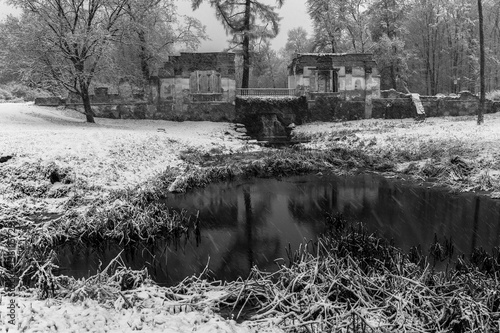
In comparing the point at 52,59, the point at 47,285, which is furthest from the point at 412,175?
the point at 52,59

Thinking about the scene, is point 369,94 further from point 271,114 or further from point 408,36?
point 408,36

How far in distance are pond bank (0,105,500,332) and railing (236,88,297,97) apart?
243 inches

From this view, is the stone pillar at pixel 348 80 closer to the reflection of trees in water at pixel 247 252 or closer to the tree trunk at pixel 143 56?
the tree trunk at pixel 143 56

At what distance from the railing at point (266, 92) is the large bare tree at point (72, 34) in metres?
10.4

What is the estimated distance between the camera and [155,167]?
15133mm

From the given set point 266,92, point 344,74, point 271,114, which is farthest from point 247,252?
point 344,74

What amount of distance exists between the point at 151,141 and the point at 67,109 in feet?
35.2

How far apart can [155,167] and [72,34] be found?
8.48 metres

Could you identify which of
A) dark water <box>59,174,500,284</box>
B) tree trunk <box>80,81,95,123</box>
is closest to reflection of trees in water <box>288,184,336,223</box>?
dark water <box>59,174,500,284</box>

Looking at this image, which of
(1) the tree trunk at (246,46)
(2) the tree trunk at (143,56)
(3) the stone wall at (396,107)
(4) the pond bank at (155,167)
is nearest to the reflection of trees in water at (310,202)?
(4) the pond bank at (155,167)

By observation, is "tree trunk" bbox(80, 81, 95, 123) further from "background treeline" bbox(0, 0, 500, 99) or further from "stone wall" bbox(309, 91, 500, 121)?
"stone wall" bbox(309, 91, 500, 121)

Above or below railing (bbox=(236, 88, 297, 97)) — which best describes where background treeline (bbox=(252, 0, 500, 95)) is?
above

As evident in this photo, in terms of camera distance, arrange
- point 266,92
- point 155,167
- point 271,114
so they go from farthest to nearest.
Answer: point 266,92 < point 271,114 < point 155,167

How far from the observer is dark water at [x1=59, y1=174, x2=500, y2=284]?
24.7ft
